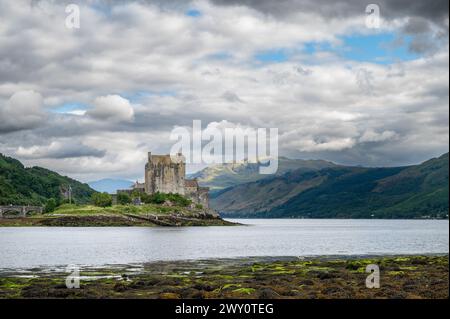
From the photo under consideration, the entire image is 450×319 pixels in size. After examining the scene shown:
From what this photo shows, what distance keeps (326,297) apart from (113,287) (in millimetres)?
13879

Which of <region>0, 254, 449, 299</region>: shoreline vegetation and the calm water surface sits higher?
<region>0, 254, 449, 299</region>: shoreline vegetation

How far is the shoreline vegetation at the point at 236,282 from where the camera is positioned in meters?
35.3

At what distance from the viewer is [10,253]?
8050cm

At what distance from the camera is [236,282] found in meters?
42.0

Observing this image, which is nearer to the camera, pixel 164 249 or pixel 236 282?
pixel 236 282

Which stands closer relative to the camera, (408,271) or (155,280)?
(155,280)

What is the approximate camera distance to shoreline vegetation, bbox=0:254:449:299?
35.3 metres

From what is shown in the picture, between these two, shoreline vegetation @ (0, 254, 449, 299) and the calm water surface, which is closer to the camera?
shoreline vegetation @ (0, 254, 449, 299)

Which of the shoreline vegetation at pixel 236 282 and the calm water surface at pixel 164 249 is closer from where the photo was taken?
the shoreline vegetation at pixel 236 282

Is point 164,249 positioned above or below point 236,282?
below

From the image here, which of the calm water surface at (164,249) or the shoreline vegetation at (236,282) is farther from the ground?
the shoreline vegetation at (236,282)

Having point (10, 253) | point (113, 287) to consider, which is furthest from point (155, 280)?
point (10, 253)
